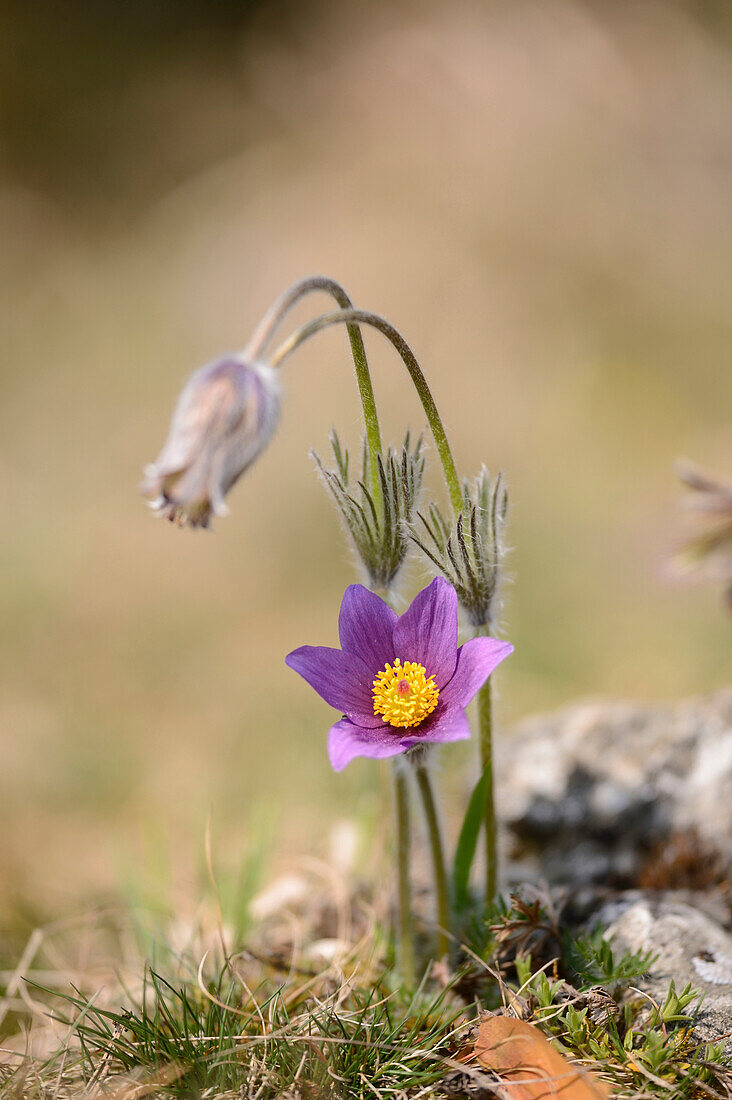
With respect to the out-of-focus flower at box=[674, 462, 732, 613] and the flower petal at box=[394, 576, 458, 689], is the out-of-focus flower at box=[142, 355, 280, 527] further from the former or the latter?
the out-of-focus flower at box=[674, 462, 732, 613]

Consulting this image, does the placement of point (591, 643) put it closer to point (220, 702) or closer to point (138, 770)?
point (220, 702)

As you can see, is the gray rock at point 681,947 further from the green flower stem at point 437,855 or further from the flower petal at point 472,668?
the flower petal at point 472,668

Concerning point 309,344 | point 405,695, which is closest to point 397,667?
point 405,695

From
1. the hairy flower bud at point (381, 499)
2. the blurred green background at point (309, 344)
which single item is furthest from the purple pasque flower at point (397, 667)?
the blurred green background at point (309, 344)

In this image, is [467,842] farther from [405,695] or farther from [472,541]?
[472,541]

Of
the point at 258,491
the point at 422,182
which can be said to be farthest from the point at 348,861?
the point at 422,182
